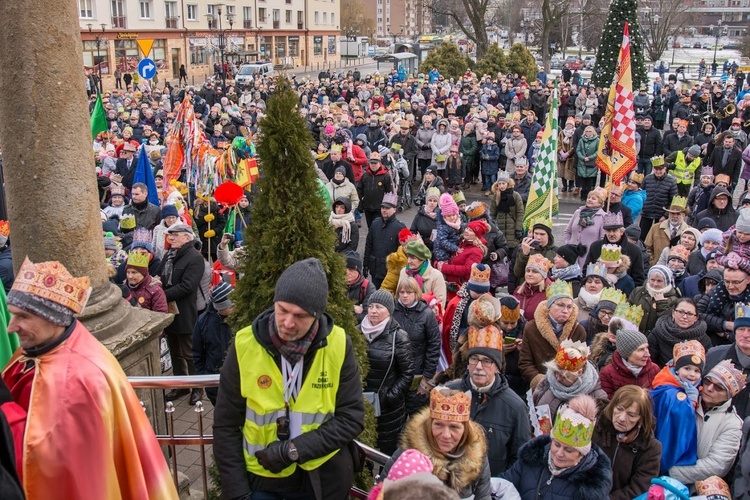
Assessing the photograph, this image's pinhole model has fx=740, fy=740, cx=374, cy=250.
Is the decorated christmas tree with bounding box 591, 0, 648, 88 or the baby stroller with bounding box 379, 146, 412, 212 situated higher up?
the decorated christmas tree with bounding box 591, 0, 648, 88

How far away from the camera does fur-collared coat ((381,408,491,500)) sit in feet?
11.6

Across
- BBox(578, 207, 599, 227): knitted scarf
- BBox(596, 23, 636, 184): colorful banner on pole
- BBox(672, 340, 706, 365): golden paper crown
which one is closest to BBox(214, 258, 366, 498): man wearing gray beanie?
BBox(672, 340, 706, 365): golden paper crown

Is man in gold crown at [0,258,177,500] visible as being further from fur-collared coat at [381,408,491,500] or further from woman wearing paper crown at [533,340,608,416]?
woman wearing paper crown at [533,340,608,416]

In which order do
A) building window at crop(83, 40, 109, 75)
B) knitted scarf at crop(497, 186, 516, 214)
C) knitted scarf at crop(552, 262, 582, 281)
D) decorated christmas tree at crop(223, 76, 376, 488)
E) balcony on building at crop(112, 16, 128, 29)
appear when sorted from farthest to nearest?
1. balcony on building at crop(112, 16, 128, 29)
2. building window at crop(83, 40, 109, 75)
3. knitted scarf at crop(497, 186, 516, 214)
4. knitted scarf at crop(552, 262, 582, 281)
5. decorated christmas tree at crop(223, 76, 376, 488)

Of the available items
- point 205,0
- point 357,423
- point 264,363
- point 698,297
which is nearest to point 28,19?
point 264,363

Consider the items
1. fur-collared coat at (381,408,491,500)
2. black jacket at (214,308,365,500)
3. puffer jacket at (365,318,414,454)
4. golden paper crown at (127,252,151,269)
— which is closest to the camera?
black jacket at (214,308,365,500)

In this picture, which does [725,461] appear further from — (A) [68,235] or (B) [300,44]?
(B) [300,44]

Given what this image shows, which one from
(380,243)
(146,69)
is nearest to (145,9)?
(146,69)

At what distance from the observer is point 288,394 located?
10.4 feet

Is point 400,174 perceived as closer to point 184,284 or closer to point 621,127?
point 621,127

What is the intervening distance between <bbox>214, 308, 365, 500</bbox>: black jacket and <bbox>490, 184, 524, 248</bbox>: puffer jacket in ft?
24.0

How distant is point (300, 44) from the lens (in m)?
75.6

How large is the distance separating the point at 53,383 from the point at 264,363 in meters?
0.84

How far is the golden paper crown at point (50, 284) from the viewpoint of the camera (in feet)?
9.79
